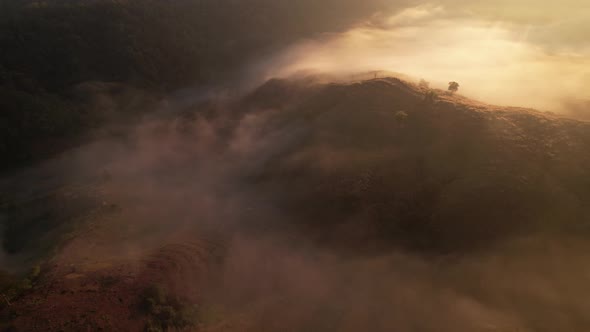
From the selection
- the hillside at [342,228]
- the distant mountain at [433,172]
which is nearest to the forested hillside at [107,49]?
the hillside at [342,228]

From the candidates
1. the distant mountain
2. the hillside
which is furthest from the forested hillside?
the distant mountain

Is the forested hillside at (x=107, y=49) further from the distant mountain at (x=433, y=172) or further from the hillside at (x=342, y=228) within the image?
the distant mountain at (x=433, y=172)

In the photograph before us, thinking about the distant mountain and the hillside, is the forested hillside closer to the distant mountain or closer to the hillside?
the hillside

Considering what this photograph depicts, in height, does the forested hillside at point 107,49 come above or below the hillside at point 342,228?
above

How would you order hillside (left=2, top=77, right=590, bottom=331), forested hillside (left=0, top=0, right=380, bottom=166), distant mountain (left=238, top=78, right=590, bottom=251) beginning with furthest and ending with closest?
forested hillside (left=0, top=0, right=380, bottom=166), distant mountain (left=238, top=78, right=590, bottom=251), hillside (left=2, top=77, right=590, bottom=331)

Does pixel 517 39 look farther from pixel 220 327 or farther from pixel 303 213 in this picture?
pixel 220 327

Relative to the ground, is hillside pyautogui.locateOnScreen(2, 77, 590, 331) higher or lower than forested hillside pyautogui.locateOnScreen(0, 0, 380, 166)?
lower

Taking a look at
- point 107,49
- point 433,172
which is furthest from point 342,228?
point 107,49

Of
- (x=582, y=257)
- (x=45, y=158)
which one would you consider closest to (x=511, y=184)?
(x=582, y=257)
